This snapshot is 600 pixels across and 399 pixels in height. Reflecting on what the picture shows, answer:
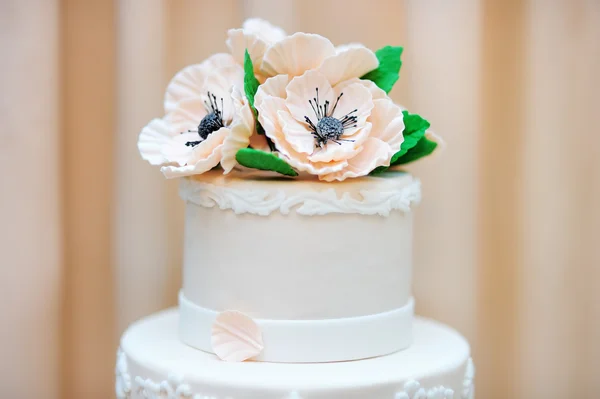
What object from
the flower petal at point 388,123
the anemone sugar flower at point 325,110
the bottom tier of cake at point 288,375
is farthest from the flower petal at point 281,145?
the bottom tier of cake at point 288,375

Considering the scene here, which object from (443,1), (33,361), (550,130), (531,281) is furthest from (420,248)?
(33,361)

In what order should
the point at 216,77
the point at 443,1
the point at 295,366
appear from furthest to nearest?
the point at 443,1 < the point at 216,77 < the point at 295,366

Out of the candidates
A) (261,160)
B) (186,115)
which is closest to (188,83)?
(186,115)

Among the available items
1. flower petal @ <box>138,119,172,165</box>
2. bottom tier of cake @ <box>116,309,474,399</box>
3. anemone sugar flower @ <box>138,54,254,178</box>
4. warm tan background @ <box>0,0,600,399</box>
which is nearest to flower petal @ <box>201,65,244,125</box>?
anemone sugar flower @ <box>138,54,254,178</box>

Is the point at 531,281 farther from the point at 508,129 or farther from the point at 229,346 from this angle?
the point at 229,346

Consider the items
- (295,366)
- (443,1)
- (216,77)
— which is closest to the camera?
(295,366)

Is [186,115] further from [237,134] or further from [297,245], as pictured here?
[297,245]

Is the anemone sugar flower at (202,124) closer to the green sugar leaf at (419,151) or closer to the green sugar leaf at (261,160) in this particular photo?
the green sugar leaf at (261,160)
